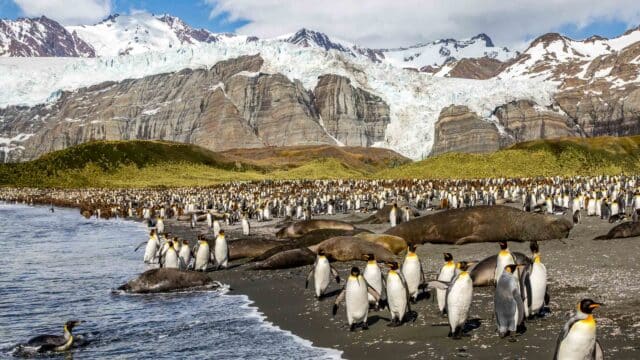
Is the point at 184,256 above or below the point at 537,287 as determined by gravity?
below

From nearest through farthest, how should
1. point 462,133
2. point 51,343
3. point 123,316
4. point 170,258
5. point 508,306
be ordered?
1. point 508,306
2. point 51,343
3. point 123,316
4. point 170,258
5. point 462,133

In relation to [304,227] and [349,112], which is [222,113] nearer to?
[349,112]

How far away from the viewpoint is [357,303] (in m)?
9.80

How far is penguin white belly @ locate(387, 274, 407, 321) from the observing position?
9867 millimetres

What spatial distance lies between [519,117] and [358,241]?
157 m

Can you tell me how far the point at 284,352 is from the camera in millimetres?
8812

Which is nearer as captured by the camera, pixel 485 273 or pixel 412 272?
pixel 412 272

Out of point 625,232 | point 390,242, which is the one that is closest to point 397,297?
point 390,242

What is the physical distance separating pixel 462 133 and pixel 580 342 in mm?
150063

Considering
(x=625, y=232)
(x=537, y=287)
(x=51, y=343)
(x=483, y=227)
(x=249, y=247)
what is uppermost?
(x=483, y=227)

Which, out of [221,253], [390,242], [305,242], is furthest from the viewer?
[305,242]

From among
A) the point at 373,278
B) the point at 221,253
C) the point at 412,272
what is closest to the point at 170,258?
the point at 221,253

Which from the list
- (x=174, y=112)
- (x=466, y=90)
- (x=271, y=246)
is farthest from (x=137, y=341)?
(x=174, y=112)

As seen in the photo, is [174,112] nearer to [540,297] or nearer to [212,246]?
[212,246]
